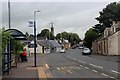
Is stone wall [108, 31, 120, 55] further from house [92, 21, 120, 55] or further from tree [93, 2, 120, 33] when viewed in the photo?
tree [93, 2, 120, 33]

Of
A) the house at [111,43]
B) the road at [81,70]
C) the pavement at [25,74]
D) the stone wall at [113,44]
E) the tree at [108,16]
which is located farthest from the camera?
the tree at [108,16]

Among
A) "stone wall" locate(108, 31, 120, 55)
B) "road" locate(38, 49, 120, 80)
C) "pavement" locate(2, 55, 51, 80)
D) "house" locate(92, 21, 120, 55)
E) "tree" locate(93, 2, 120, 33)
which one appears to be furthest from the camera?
"tree" locate(93, 2, 120, 33)

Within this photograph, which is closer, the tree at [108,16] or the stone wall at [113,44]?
the stone wall at [113,44]

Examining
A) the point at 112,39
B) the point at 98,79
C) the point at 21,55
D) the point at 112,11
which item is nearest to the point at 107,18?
the point at 112,11

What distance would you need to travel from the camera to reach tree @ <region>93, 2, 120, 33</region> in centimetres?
9769

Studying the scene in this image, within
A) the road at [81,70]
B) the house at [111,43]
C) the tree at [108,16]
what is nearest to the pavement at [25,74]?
the road at [81,70]

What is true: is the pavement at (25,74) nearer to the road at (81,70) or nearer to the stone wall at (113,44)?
the road at (81,70)

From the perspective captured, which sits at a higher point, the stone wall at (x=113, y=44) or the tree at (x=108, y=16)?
the tree at (x=108, y=16)

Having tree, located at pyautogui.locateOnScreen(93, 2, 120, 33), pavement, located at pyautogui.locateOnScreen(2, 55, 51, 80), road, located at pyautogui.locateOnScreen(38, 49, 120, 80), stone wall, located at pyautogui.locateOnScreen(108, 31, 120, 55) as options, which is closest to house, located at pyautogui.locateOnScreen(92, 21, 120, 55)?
stone wall, located at pyautogui.locateOnScreen(108, 31, 120, 55)

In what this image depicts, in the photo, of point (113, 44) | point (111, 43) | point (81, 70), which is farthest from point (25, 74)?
point (111, 43)

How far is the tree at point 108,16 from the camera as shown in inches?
3846

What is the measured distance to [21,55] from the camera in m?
44.6

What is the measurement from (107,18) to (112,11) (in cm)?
256

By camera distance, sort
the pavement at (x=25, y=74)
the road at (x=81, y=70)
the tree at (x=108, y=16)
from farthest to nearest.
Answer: the tree at (x=108, y=16)
the road at (x=81, y=70)
the pavement at (x=25, y=74)
